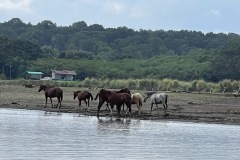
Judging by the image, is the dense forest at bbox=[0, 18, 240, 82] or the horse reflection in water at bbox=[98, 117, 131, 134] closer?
the horse reflection in water at bbox=[98, 117, 131, 134]

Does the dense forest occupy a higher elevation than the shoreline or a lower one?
higher

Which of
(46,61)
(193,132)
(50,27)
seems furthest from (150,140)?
(50,27)

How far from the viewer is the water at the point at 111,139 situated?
17734 millimetres

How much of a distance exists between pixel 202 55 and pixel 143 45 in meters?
49.2

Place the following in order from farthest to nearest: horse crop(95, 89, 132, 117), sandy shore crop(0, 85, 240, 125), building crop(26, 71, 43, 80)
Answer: building crop(26, 71, 43, 80)
horse crop(95, 89, 132, 117)
sandy shore crop(0, 85, 240, 125)

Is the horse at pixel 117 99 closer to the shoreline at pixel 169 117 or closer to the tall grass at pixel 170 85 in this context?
the shoreline at pixel 169 117

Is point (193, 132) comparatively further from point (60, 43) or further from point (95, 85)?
point (60, 43)

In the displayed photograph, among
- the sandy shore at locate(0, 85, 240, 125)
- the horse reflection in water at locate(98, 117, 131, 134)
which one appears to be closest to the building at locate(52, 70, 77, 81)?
the sandy shore at locate(0, 85, 240, 125)

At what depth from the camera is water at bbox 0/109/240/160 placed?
17734 mm

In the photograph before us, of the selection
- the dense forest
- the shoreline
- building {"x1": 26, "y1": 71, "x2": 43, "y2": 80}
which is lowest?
the shoreline

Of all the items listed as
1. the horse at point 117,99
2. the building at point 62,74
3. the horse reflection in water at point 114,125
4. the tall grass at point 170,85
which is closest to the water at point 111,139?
the horse reflection in water at point 114,125

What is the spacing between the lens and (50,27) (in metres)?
189

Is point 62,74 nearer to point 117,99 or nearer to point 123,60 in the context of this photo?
point 123,60

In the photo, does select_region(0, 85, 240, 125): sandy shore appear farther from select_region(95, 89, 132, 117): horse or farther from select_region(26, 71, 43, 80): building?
select_region(26, 71, 43, 80): building
